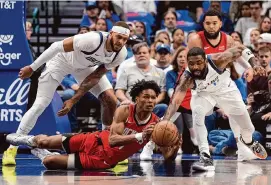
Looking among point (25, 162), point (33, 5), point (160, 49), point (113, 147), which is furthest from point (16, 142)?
point (33, 5)

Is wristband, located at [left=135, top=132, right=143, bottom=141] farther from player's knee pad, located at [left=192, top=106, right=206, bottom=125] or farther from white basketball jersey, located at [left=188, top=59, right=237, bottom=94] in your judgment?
white basketball jersey, located at [left=188, top=59, right=237, bottom=94]

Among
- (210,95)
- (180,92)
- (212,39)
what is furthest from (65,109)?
(212,39)

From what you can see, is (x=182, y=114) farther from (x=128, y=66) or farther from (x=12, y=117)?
(x=12, y=117)

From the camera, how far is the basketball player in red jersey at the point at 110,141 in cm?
1005

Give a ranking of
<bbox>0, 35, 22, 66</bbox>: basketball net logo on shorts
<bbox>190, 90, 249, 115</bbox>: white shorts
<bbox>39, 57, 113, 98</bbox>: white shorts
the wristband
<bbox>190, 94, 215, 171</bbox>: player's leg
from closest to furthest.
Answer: the wristband < <bbox>190, 94, 215, 171</bbox>: player's leg < <bbox>190, 90, 249, 115</bbox>: white shorts < <bbox>39, 57, 113, 98</bbox>: white shorts < <bbox>0, 35, 22, 66</bbox>: basketball net logo on shorts

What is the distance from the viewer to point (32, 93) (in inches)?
506

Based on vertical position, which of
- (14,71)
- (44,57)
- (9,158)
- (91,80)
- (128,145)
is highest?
(44,57)

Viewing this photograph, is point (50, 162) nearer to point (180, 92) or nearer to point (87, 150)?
point (87, 150)

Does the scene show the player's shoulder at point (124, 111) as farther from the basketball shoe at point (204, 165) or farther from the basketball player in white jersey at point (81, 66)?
the basketball shoe at point (204, 165)

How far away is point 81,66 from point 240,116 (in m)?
2.28

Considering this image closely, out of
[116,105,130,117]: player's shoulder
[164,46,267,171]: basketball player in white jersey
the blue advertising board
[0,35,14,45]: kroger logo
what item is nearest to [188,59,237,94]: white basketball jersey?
[164,46,267,171]: basketball player in white jersey

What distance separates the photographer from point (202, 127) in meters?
10.6

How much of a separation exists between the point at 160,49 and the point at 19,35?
8.37 ft

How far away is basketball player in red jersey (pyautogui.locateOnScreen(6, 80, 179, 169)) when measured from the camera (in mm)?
10047
